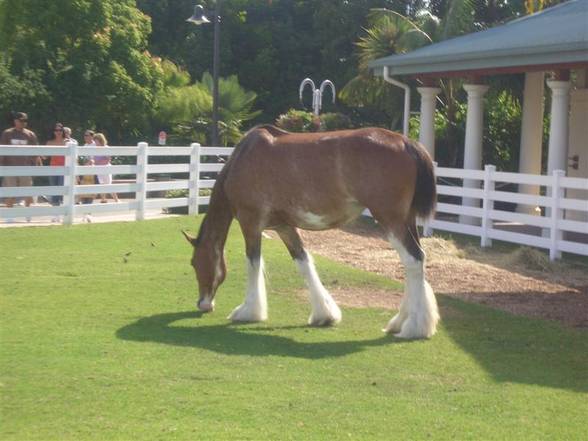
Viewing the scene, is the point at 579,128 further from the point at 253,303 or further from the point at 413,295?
the point at 253,303

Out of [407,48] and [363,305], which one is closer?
[363,305]

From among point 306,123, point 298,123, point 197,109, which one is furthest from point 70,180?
point 197,109

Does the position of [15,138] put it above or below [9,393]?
above

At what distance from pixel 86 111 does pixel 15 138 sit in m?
14.9

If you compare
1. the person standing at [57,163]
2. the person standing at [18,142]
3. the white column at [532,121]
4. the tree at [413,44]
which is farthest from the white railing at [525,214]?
the person standing at [18,142]

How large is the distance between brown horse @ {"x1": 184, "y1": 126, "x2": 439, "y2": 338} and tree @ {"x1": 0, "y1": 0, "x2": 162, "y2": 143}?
2172 centimetres

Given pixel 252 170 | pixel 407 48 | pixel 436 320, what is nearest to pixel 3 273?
pixel 252 170

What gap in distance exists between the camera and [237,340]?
27.7ft

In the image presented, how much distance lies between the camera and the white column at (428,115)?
64.6ft

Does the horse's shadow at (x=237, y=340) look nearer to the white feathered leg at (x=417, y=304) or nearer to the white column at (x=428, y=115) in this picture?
the white feathered leg at (x=417, y=304)

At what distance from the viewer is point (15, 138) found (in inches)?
682

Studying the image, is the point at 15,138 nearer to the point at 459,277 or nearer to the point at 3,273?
the point at 3,273

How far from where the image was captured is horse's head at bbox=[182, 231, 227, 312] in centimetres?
967

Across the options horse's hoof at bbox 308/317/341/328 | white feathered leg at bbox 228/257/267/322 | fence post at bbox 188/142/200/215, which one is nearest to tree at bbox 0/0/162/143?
fence post at bbox 188/142/200/215
